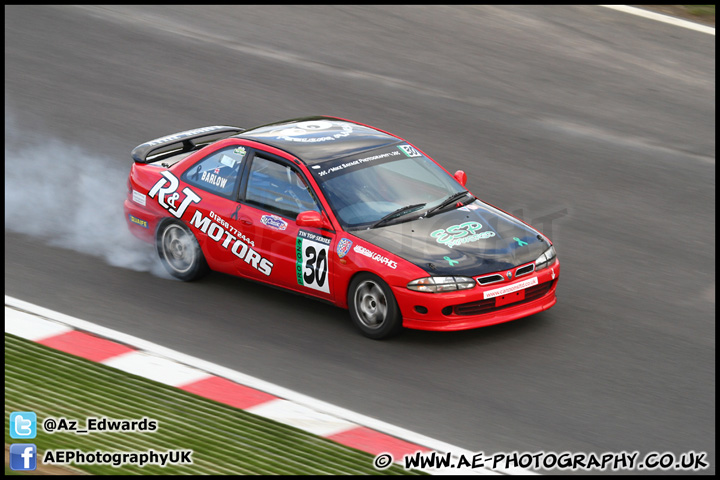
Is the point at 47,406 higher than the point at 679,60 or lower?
lower

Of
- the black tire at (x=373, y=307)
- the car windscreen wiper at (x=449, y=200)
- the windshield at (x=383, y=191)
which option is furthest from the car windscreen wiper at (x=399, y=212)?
the black tire at (x=373, y=307)

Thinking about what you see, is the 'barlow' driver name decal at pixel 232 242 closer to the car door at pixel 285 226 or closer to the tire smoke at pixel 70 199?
the car door at pixel 285 226

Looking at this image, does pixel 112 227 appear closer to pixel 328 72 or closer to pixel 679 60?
pixel 328 72

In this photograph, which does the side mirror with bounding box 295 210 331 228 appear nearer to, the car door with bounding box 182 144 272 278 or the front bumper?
the car door with bounding box 182 144 272 278

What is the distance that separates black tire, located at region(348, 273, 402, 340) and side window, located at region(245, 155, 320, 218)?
79 centimetres

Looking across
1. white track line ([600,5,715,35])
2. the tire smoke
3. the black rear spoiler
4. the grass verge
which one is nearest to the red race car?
the black rear spoiler

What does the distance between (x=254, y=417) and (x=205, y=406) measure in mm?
384

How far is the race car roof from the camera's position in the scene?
26.7 ft

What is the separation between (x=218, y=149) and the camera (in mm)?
8594

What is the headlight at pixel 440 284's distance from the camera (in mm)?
7156

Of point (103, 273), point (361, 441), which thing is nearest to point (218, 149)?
point (103, 273)

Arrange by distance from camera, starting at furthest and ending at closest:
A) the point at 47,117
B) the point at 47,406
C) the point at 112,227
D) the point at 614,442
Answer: the point at 47,117, the point at 112,227, the point at 47,406, the point at 614,442

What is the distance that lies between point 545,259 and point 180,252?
3356 millimetres

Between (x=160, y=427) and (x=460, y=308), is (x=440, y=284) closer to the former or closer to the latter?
(x=460, y=308)
